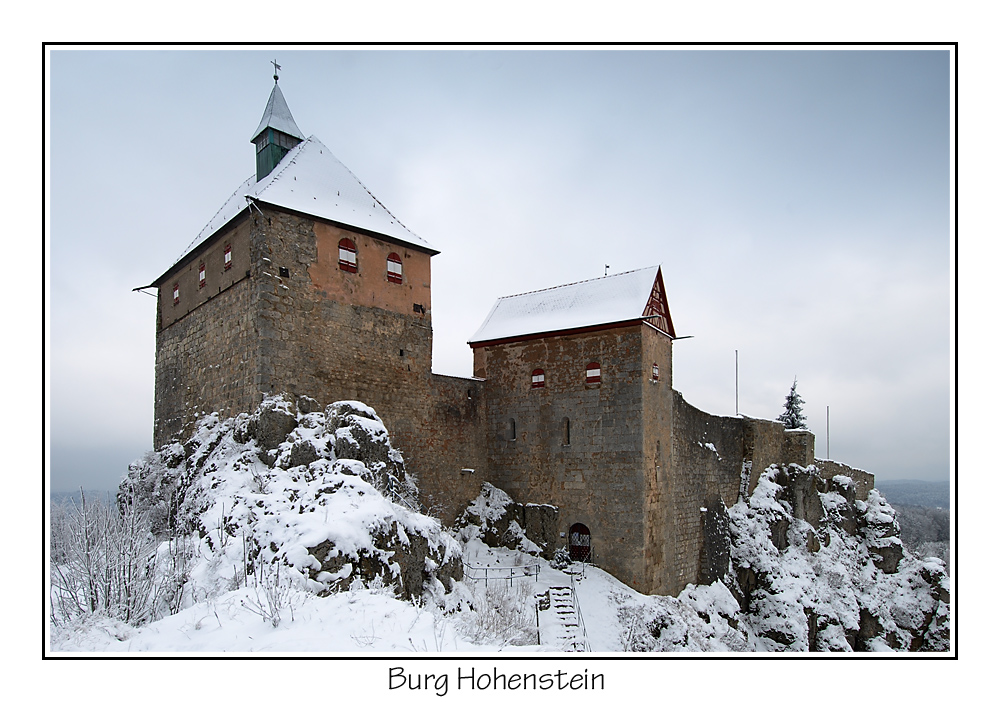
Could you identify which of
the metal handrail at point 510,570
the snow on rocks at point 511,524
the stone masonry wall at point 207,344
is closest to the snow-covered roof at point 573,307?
the snow on rocks at point 511,524

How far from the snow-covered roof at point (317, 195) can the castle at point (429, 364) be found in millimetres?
65

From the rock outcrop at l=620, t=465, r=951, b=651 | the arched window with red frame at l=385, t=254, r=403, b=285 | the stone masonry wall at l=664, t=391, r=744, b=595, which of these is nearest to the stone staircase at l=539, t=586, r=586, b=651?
the rock outcrop at l=620, t=465, r=951, b=651

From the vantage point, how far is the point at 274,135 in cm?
2125

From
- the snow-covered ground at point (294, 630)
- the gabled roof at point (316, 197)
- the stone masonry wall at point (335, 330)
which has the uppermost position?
the gabled roof at point (316, 197)

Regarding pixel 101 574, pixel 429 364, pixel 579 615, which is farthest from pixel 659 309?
pixel 101 574

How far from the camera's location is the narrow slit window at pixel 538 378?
72.7ft

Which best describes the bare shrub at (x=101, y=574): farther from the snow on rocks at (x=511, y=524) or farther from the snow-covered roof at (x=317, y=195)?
the snow on rocks at (x=511, y=524)

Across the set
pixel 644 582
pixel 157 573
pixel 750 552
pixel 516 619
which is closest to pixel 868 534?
pixel 750 552

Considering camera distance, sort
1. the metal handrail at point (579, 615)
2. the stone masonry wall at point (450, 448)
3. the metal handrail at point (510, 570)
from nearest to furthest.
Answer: the metal handrail at point (579, 615), the metal handrail at point (510, 570), the stone masonry wall at point (450, 448)

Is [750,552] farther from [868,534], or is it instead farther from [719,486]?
[868,534]

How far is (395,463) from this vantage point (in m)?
18.5

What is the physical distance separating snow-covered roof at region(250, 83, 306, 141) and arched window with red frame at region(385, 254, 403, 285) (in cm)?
559

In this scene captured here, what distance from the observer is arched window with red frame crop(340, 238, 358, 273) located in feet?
62.3
